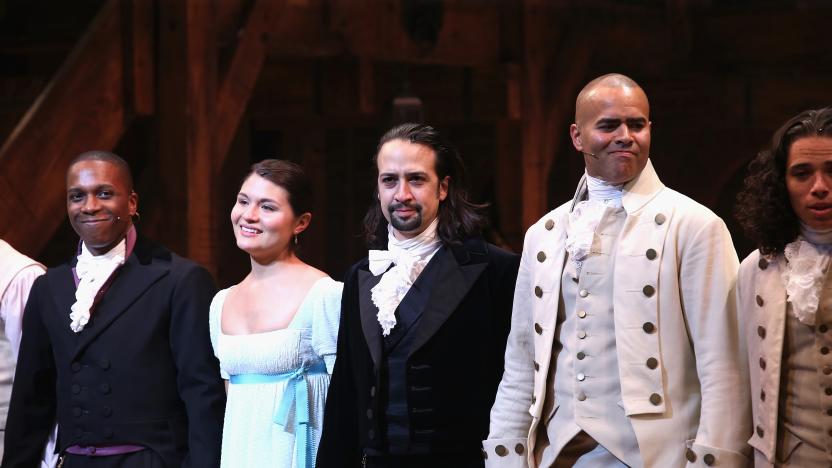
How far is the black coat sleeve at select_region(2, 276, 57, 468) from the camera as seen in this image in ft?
14.6

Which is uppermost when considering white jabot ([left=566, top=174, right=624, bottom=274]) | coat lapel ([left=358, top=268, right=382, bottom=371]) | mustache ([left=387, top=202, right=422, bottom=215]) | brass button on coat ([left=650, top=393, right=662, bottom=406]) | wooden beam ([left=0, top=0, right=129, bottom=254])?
wooden beam ([left=0, top=0, right=129, bottom=254])

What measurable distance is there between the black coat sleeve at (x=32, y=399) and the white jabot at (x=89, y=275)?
0.46 ft

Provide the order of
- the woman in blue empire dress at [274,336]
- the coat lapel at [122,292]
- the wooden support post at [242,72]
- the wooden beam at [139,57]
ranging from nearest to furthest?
the woman in blue empire dress at [274,336] → the coat lapel at [122,292] → the wooden beam at [139,57] → the wooden support post at [242,72]

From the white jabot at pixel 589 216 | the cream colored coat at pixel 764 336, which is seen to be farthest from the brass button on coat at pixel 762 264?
the white jabot at pixel 589 216

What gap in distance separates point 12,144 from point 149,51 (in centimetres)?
83

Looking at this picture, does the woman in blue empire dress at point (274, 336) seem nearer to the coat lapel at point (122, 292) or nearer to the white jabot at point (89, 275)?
the coat lapel at point (122, 292)

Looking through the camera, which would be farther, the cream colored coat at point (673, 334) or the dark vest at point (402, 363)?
the dark vest at point (402, 363)

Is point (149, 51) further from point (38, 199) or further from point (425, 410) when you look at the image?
point (425, 410)

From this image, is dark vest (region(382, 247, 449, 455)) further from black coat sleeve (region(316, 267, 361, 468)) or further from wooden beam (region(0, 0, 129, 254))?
wooden beam (region(0, 0, 129, 254))

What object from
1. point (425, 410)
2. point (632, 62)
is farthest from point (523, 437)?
point (632, 62)

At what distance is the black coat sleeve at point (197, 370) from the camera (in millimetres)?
4211

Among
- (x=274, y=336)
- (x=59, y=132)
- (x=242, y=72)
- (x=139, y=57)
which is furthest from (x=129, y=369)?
(x=242, y=72)

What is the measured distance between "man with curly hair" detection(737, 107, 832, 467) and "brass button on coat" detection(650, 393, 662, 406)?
227 millimetres

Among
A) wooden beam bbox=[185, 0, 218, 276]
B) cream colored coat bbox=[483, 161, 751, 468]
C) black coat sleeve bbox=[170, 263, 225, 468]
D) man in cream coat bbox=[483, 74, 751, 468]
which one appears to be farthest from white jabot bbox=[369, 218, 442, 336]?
wooden beam bbox=[185, 0, 218, 276]
